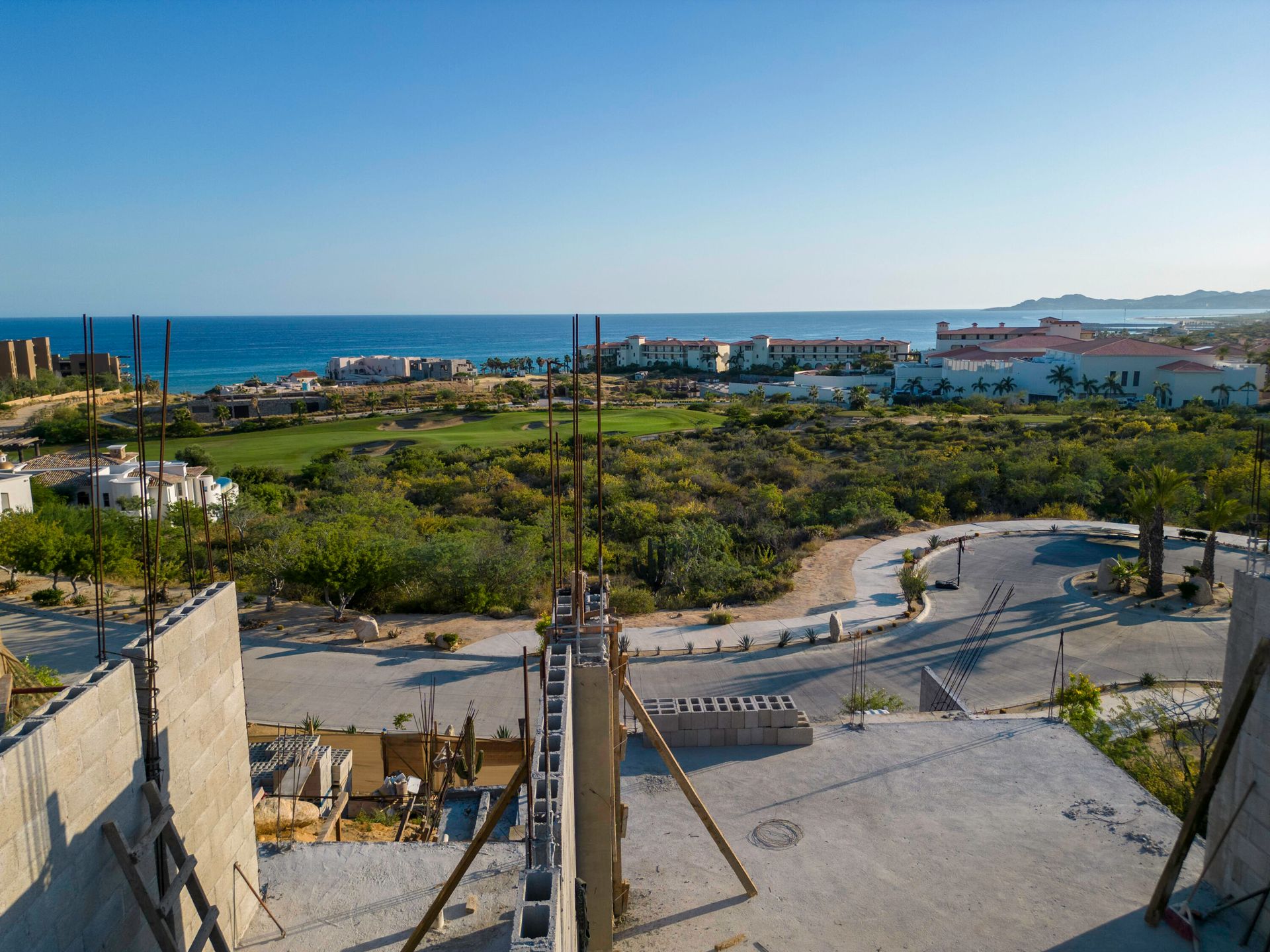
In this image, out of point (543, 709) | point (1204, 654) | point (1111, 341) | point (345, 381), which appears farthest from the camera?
point (345, 381)

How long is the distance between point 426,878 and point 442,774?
4.69 metres

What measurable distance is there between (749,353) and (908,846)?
111381 millimetres

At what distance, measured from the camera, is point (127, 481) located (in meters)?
32.4

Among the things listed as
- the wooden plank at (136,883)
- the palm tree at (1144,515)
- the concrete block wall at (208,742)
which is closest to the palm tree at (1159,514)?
the palm tree at (1144,515)

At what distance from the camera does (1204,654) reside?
17812 millimetres

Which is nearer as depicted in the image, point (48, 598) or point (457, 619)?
point (457, 619)

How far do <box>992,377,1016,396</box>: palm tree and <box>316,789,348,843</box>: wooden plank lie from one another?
75864 mm

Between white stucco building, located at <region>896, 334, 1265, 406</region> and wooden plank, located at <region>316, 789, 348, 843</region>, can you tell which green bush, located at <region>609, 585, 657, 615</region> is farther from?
white stucco building, located at <region>896, 334, 1265, 406</region>

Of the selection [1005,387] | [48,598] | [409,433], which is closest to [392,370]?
[409,433]

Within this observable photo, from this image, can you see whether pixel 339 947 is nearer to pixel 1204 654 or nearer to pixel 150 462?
pixel 1204 654

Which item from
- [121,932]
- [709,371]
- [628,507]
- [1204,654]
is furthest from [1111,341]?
[121,932]

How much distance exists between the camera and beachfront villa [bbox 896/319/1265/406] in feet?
218

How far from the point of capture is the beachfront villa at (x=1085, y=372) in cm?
6656

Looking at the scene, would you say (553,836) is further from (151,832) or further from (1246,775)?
(1246,775)
